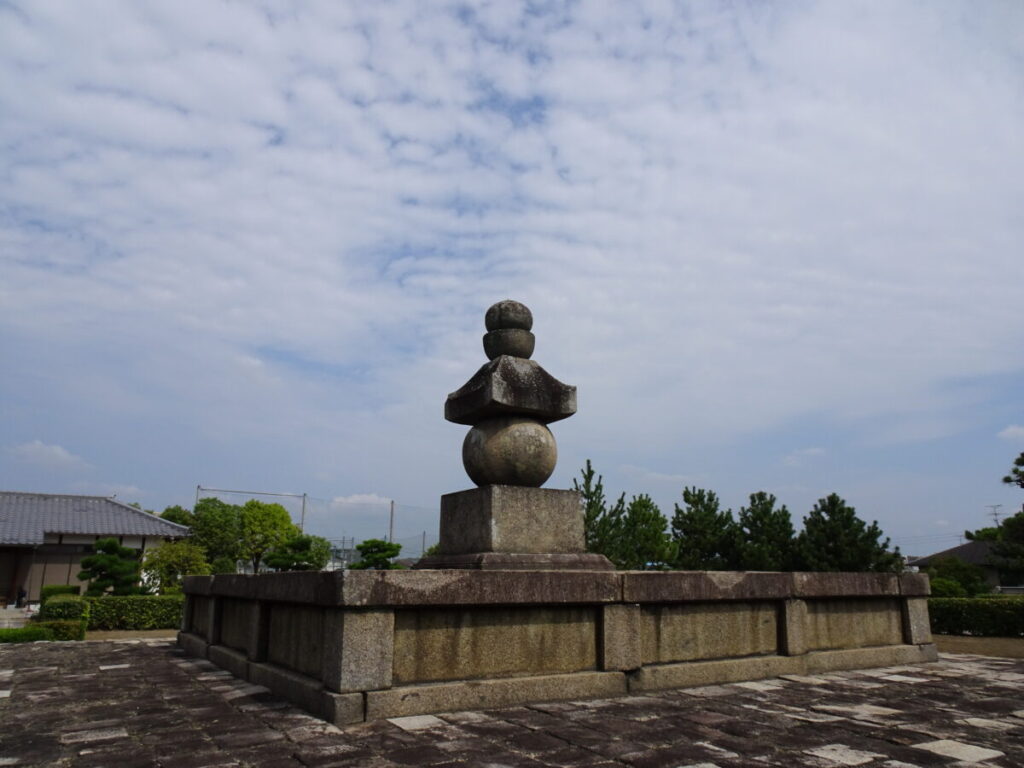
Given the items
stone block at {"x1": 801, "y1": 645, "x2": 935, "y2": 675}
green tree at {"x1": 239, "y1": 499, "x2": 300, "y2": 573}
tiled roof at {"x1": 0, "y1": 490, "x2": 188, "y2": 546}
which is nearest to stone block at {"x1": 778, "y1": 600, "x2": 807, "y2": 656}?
stone block at {"x1": 801, "y1": 645, "x2": 935, "y2": 675}

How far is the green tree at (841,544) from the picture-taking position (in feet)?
65.2

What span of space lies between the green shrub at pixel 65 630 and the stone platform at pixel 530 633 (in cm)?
809

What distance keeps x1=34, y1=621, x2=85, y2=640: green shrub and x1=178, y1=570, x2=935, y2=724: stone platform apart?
809 cm

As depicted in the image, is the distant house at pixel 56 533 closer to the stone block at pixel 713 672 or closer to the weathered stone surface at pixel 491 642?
the weathered stone surface at pixel 491 642

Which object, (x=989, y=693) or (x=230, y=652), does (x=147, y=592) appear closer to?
(x=230, y=652)

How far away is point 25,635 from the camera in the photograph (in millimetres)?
13633

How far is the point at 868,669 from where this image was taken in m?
7.95

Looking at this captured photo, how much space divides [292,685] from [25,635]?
11.1m

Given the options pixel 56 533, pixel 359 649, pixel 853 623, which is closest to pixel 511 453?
pixel 359 649

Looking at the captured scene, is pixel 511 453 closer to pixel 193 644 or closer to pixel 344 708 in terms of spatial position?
pixel 344 708

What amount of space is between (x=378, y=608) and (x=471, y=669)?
104cm

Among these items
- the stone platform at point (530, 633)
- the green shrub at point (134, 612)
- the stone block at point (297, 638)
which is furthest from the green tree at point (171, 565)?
the stone block at point (297, 638)

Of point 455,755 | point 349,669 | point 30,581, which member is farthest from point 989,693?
point 30,581

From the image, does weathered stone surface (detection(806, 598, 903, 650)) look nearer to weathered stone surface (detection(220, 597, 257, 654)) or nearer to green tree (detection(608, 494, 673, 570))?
weathered stone surface (detection(220, 597, 257, 654))
